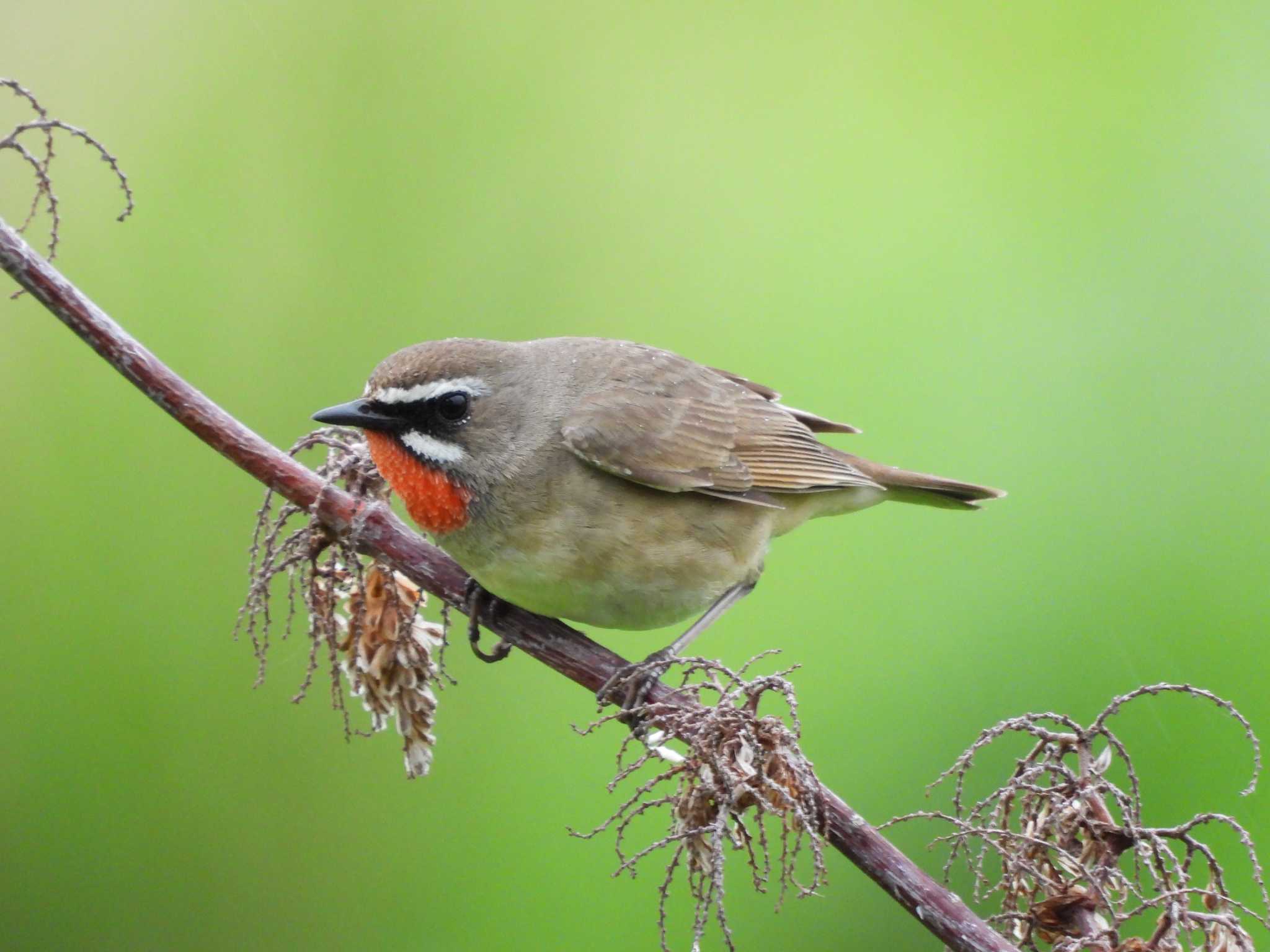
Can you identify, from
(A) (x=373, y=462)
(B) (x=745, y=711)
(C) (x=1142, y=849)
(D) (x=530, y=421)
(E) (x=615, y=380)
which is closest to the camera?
(C) (x=1142, y=849)

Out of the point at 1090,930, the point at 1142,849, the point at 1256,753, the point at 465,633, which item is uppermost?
the point at 1256,753

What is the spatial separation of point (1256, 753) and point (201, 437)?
2139 millimetres

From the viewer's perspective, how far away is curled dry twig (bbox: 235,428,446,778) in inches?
108

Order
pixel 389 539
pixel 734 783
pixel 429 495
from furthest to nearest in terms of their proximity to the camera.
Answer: pixel 429 495 → pixel 389 539 → pixel 734 783

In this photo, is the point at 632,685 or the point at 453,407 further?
the point at 453,407

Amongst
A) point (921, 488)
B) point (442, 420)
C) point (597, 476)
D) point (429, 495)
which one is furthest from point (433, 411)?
point (921, 488)

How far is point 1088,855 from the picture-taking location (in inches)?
83.4

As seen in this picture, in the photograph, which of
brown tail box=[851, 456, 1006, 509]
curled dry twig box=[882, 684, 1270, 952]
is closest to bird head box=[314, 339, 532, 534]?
brown tail box=[851, 456, 1006, 509]

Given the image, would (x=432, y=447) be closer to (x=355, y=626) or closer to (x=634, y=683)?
(x=355, y=626)

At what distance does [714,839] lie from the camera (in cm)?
206

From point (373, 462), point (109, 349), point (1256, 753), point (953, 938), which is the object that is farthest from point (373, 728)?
point (1256, 753)

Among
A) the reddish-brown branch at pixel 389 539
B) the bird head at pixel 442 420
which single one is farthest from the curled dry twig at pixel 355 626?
the bird head at pixel 442 420

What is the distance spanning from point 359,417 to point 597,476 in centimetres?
78

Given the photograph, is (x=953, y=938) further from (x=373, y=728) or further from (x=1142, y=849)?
(x=373, y=728)
